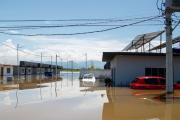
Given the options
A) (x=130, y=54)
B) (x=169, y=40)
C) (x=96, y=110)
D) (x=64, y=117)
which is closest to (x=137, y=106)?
(x=96, y=110)

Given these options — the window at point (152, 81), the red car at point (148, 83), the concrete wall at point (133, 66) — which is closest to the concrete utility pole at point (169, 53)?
the red car at point (148, 83)

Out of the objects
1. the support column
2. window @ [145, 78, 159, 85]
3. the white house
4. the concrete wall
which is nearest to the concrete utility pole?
the support column

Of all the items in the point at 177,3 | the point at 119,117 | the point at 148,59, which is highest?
the point at 177,3

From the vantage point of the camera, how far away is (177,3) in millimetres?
24344

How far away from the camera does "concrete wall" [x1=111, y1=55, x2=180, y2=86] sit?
3638 centimetres

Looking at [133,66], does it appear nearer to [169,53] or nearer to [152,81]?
[152,81]

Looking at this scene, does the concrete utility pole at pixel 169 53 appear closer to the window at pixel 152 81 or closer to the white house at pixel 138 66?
the window at pixel 152 81

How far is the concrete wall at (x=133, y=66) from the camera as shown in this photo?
3638 centimetres

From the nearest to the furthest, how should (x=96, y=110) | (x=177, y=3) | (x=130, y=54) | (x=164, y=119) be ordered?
1. (x=164, y=119)
2. (x=96, y=110)
3. (x=177, y=3)
4. (x=130, y=54)

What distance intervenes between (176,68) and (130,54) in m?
4.90

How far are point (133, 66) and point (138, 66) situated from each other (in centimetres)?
50

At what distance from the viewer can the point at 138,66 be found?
36562mm

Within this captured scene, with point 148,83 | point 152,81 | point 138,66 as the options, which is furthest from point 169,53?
point 138,66

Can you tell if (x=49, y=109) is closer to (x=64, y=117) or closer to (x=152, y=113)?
(x=64, y=117)
